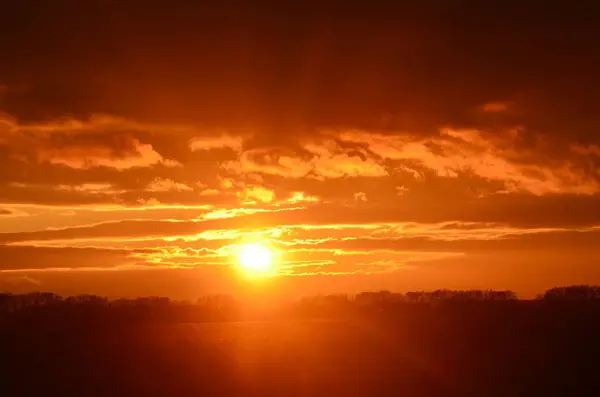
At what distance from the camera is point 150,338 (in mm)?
50031

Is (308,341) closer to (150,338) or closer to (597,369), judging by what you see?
(150,338)

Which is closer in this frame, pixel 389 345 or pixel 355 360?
pixel 355 360

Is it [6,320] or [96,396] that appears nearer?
[96,396]

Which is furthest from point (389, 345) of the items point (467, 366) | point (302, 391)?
point (302, 391)

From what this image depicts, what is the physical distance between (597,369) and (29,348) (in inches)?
1146

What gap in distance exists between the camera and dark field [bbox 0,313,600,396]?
92.2 feet

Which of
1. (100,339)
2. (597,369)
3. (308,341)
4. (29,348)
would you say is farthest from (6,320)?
(597,369)

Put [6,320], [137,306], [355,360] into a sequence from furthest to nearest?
[137,306] < [6,320] < [355,360]

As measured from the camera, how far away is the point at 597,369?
105 ft

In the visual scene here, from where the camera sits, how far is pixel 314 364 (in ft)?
114

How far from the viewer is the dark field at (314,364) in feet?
92.2

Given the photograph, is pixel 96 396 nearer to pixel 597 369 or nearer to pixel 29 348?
pixel 29 348

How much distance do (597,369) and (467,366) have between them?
5.39m

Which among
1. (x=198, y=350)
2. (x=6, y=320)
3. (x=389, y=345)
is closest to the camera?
(x=198, y=350)
